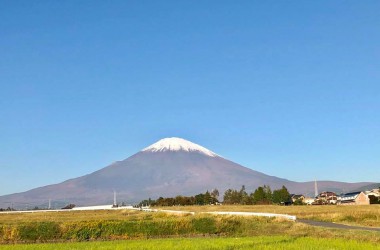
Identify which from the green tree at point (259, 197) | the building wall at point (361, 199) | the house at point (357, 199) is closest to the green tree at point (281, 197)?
the green tree at point (259, 197)

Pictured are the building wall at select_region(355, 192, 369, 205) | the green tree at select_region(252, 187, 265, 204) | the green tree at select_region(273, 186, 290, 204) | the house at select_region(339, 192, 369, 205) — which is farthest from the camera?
the house at select_region(339, 192, 369, 205)

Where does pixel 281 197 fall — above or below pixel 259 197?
below

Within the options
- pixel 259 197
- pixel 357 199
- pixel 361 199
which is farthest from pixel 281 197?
pixel 357 199

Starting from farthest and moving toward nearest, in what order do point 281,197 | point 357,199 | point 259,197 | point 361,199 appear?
1. point 357,199
2. point 361,199
3. point 281,197
4. point 259,197

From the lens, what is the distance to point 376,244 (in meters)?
26.2

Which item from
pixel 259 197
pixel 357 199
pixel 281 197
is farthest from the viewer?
Result: pixel 357 199

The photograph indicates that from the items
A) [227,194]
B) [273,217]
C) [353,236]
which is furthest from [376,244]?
[227,194]

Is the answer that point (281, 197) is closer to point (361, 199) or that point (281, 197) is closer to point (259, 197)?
point (259, 197)

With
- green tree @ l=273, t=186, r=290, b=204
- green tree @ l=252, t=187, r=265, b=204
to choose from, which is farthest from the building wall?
green tree @ l=252, t=187, r=265, b=204

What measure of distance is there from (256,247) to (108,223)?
677 inches

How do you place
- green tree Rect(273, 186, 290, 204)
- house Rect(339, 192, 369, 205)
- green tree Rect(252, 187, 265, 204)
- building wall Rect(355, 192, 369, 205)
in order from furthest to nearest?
house Rect(339, 192, 369, 205) → building wall Rect(355, 192, 369, 205) → green tree Rect(273, 186, 290, 204) → green tree Rect(252, 187, 265, 204)

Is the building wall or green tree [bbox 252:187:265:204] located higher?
green tree [bbox 252:187:265:204]

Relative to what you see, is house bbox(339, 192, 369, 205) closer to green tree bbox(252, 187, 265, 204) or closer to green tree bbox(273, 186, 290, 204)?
green tree bbox(273, 186, 290, 204)

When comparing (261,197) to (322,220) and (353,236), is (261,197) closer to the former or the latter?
(322,220)
